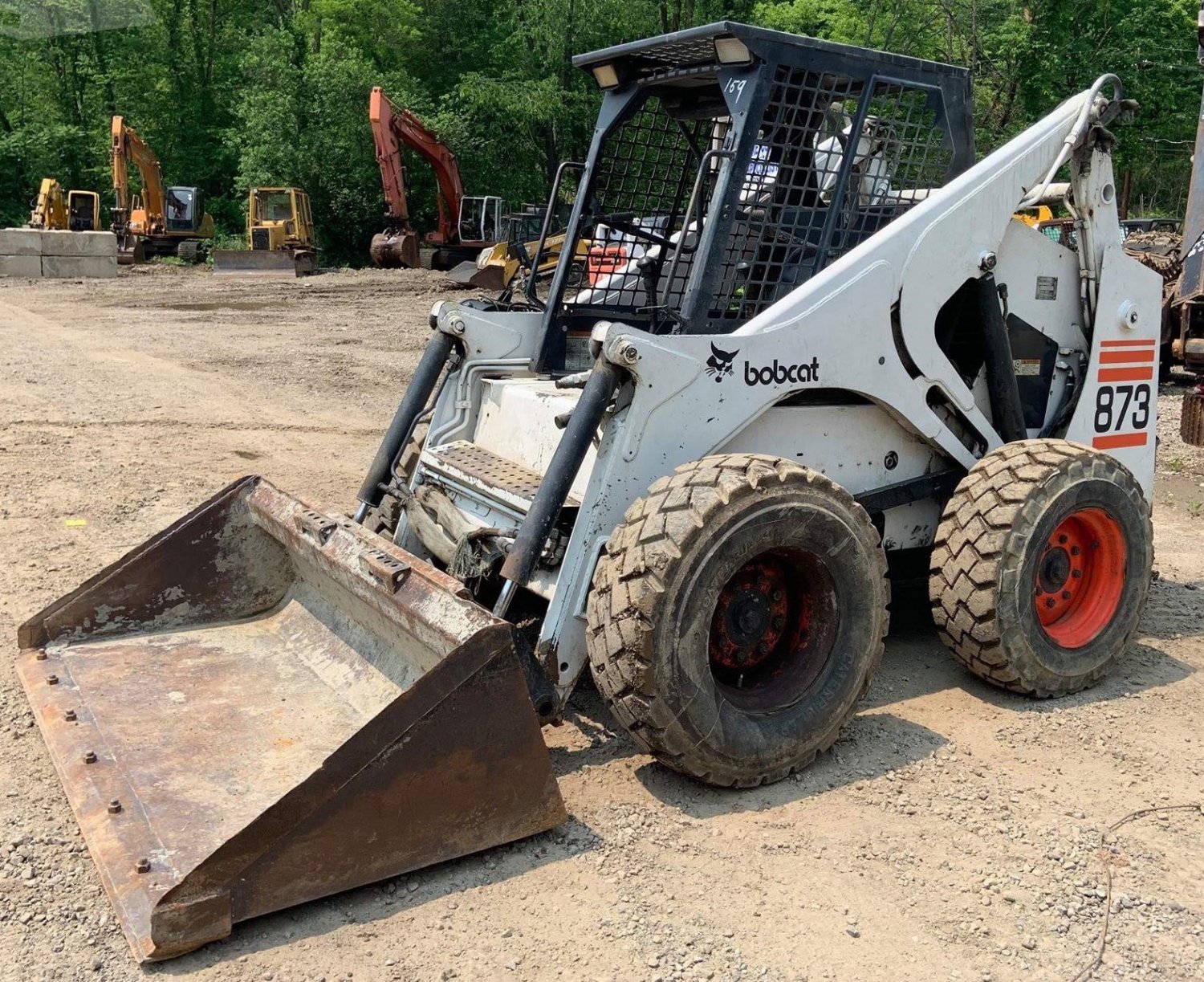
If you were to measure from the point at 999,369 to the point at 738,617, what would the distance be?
1596 millimetres

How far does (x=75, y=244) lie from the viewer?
2436cm

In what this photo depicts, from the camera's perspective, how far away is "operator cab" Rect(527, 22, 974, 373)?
420cm

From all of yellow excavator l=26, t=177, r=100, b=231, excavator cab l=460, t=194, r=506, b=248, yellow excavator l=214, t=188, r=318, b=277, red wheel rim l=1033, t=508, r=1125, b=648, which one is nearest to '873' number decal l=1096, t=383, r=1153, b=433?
red wheel rim l=1033, t=508, r=1125, b=648

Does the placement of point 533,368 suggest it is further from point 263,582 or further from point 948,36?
point 948,36

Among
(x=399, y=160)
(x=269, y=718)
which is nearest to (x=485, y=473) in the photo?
(x=269, y=718)

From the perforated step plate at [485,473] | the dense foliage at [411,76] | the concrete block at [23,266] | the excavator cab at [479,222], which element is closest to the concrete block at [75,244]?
the concrete block at [23,266]

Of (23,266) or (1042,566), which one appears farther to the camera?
(23,266)

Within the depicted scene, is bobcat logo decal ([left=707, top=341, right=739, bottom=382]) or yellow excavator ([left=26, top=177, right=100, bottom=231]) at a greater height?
yellow excavator ([left=26, top=177, right=100, bottom=231])

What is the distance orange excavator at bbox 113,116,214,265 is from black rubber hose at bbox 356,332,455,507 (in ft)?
85.8

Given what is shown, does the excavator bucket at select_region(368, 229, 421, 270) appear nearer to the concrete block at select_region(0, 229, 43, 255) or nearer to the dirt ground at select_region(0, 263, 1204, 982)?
the concrete block at select_region(0, 229, 43, 255)

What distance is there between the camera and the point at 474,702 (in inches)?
124

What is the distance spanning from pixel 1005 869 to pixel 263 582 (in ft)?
9.22

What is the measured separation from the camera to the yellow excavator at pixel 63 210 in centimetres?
2933

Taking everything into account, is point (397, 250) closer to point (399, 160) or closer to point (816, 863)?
point (399, 160)
